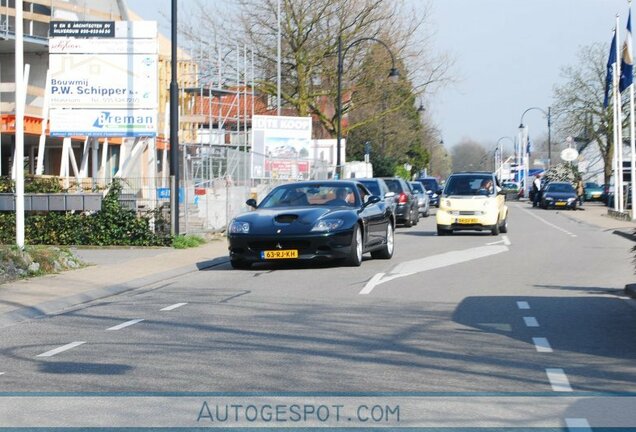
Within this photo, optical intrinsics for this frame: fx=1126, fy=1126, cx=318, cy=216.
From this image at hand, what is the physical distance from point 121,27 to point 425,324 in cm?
1851

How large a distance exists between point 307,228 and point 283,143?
28563mm

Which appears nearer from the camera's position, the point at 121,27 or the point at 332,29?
the point at 121,27

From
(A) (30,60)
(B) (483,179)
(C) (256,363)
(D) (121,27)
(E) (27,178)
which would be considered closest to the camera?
(C) (256,363)

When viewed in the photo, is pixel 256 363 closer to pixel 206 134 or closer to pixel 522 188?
pixel 206 134

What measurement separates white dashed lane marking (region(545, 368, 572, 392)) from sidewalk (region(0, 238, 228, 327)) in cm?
619

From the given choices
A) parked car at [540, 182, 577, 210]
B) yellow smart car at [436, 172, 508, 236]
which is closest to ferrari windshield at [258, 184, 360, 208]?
Answer: yellow smart car at [436, 172, 508, 236]

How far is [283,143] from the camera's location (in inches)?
1817

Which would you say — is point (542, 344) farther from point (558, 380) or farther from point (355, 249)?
point (355, 249)

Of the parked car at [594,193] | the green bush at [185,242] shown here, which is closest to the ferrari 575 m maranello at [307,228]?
the green bush at [185,242]

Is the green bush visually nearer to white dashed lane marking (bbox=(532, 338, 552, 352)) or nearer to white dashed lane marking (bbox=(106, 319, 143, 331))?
white dashed lane marking (bbox=(106, 319, 143, 331))

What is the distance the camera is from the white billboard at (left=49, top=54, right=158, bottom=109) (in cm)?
2748

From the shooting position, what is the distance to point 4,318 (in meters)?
12.3

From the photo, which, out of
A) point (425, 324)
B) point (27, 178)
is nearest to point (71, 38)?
point (27, 178)

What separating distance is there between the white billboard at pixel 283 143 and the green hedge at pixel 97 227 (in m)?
18.8
